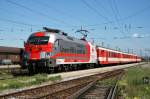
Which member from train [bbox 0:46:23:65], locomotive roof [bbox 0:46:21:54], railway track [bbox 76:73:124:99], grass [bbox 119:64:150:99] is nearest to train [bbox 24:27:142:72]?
grass [bbox 119:64:150:99]

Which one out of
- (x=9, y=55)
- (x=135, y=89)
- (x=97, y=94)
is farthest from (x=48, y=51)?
(x=9, y=55)

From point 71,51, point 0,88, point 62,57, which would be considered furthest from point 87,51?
point 0,88

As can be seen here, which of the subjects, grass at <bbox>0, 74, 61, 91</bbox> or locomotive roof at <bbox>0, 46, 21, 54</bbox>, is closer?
grass at <bbox>0, 74, 61, 91</bbox>

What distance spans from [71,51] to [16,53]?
31788 millimetres

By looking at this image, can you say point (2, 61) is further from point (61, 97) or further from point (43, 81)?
point (61, 97)

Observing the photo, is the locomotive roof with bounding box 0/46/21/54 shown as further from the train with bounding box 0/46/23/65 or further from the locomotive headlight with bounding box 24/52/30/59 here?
the locomotive headlight with bounding box 24/52/30/59

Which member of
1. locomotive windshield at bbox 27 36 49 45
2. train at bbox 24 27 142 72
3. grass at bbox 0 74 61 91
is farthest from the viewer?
locomotive windshield at bbox 27 36 49 45

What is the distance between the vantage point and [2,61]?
52875 millimetres

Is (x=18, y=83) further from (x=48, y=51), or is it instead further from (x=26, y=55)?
(x=26, y=55)

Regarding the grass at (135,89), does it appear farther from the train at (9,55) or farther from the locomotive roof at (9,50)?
the locomotive roof at (9,50)

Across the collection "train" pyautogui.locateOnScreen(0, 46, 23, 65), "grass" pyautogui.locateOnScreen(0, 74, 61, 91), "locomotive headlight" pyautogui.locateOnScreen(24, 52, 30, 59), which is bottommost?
"grass" pyautogui.locateOnScreen(0, 74, 61, 91)

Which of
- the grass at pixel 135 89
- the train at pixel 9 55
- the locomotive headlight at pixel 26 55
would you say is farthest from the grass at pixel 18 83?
the train at pixel 9 55

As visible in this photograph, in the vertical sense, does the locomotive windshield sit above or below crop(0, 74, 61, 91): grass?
above

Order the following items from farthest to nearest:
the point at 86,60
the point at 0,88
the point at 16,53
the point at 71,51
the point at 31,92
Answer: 1. the point at 16,53
2. the point at 86,60
3. the point at 71,51
4. the point at 0,88
5. the point at 31,92
